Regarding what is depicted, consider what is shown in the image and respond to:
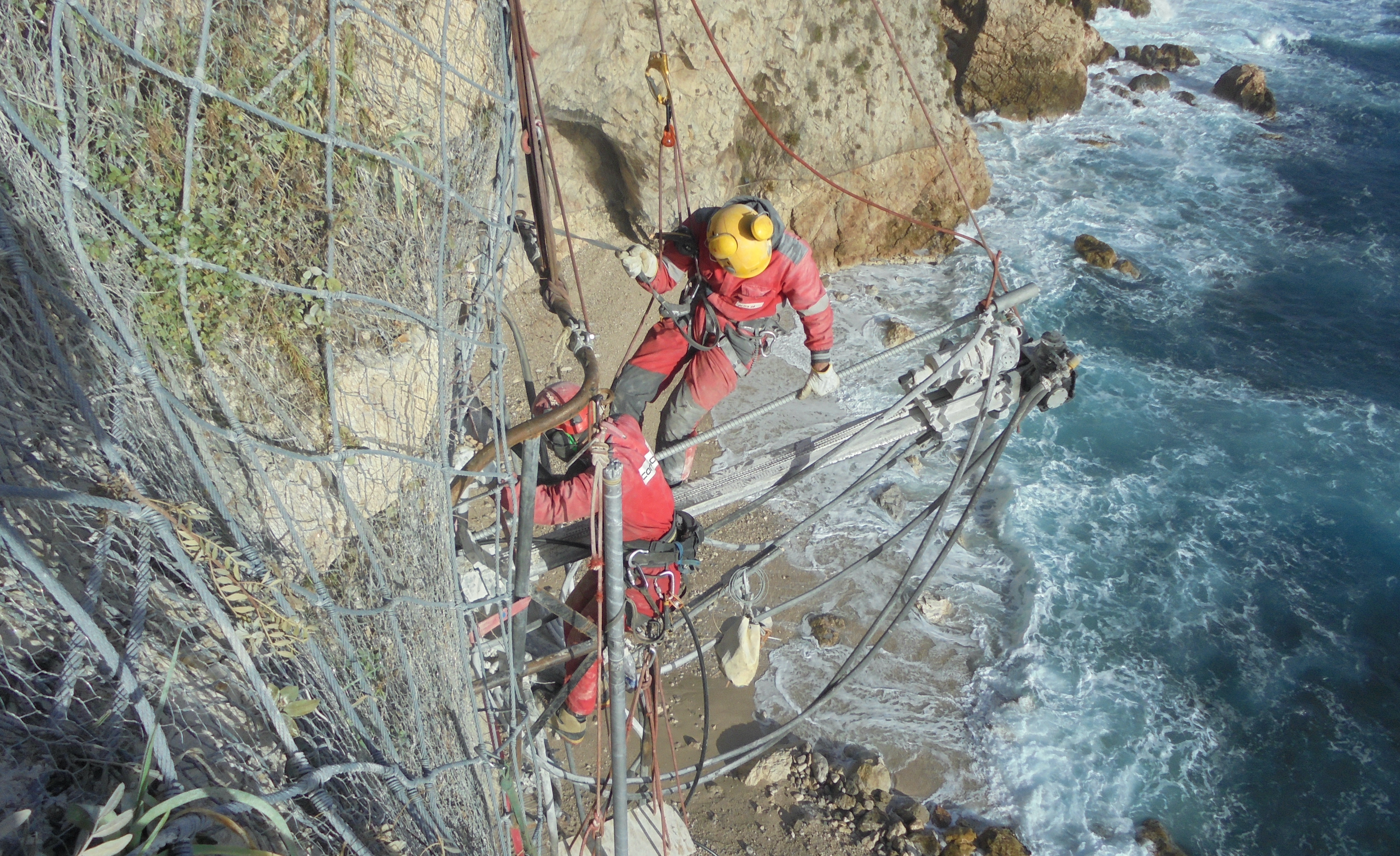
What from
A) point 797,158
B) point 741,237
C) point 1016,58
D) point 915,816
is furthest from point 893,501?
point 1016,58

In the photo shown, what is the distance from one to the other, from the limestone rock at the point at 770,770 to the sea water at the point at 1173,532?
75 cm

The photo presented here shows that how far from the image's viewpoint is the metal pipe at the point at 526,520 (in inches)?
121

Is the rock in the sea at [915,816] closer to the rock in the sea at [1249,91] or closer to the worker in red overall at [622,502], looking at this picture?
the worker in red overall at [622,502]

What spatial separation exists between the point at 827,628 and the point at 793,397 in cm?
564

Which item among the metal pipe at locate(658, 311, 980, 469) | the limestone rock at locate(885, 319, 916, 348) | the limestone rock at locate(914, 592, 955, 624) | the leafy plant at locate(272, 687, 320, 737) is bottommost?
the limestone rock at locate(914, 592, 955, 624)

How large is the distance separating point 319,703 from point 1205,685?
11157mm

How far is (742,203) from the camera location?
18.2 feet

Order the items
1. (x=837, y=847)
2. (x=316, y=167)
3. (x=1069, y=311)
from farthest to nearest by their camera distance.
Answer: (x=1069, y=311)
(x=837, y=847)
(x=316, y=167)

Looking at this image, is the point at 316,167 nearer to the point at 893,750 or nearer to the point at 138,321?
the point at 138,321

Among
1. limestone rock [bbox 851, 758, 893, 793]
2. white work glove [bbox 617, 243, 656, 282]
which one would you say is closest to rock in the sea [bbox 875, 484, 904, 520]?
limestone rock [bbox 851, 758, 893, 793]

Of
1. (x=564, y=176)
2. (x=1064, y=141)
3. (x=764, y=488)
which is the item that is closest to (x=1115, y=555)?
(x=764, y=488)

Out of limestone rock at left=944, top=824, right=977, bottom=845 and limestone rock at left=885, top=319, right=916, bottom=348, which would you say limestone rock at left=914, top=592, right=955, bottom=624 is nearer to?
limestone rock at left=944, top=824, right=977, bottom=845

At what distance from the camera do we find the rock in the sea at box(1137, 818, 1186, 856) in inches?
343

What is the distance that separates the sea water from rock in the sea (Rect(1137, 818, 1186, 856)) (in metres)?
0.12
